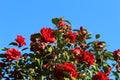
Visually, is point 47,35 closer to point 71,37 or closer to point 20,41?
point 71,37

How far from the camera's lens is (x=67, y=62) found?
5.96 m

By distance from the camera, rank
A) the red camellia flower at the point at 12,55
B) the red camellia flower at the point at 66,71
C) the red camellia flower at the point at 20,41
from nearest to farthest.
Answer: the red camellia flower at the point at 66,71, the red camellia flower at the point at 12,55, the red camellia flower at the point at 20,41

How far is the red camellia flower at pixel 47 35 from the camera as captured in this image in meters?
5.95

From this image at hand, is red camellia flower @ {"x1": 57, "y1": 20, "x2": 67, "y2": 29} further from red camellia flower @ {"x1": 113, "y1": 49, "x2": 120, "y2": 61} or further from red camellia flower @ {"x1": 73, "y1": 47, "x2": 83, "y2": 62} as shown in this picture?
red camellia flower @ {"x1": 113, "y1": 49, "x2": 120, "y2": 61}

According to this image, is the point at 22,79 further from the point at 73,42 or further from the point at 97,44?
the point at 97,44

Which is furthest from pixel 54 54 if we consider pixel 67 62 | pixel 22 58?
pixel 22 58

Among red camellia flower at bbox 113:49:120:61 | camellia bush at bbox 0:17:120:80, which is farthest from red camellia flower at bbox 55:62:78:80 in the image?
red camellia flower at bbox 113:49:120:61

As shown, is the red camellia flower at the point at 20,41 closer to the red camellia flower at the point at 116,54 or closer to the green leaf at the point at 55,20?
the green leaf at the point at 55,20

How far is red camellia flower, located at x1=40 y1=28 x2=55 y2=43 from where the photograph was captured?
5.95 m

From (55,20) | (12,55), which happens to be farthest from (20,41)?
(55,20)

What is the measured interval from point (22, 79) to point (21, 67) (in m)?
0.19

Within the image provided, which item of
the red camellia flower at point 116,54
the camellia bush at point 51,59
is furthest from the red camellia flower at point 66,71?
the red camellia flower at point 116,54

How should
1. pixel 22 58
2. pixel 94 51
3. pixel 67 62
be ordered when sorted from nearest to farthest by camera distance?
pixel 67 62 → pixel 22 58 → pixel 94 51

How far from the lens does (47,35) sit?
5945 mm
